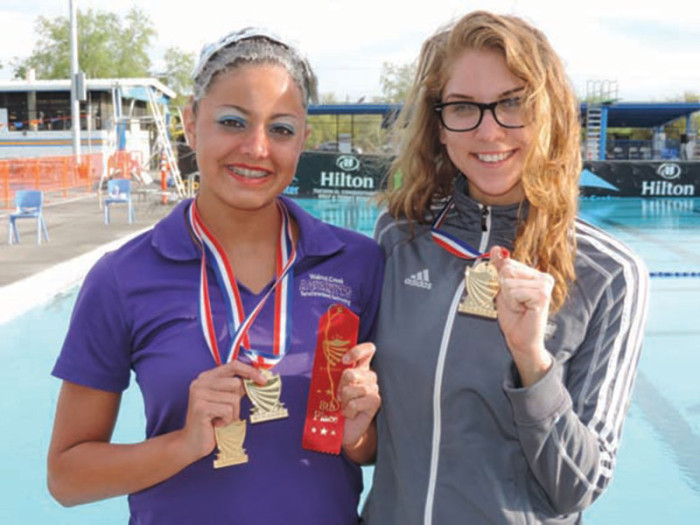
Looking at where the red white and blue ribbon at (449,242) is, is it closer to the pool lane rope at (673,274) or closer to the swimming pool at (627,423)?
the swimming pool at (627,423)

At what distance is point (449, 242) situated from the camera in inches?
80.4

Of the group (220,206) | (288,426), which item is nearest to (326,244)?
(220,206)

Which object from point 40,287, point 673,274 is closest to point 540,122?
point 40,287

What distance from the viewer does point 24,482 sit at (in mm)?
5438

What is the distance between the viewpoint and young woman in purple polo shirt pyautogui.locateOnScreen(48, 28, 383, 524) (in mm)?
1775

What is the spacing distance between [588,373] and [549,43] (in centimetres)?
84

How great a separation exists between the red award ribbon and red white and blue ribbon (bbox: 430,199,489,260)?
385mm

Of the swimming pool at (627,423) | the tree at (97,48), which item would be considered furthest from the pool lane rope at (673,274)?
the tree at (97,48)

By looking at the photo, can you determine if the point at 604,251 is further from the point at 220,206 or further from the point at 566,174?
the point at 220,206

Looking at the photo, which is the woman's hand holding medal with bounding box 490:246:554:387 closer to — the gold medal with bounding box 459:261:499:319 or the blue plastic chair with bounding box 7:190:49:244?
the gold medal with bounding box 459:261:499:319

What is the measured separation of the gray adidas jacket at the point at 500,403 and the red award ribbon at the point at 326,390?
0.19 meters

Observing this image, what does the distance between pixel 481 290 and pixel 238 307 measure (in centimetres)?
57

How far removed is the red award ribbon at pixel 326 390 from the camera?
179 cm

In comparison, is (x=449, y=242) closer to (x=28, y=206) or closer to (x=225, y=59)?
(x=225, y=59)
